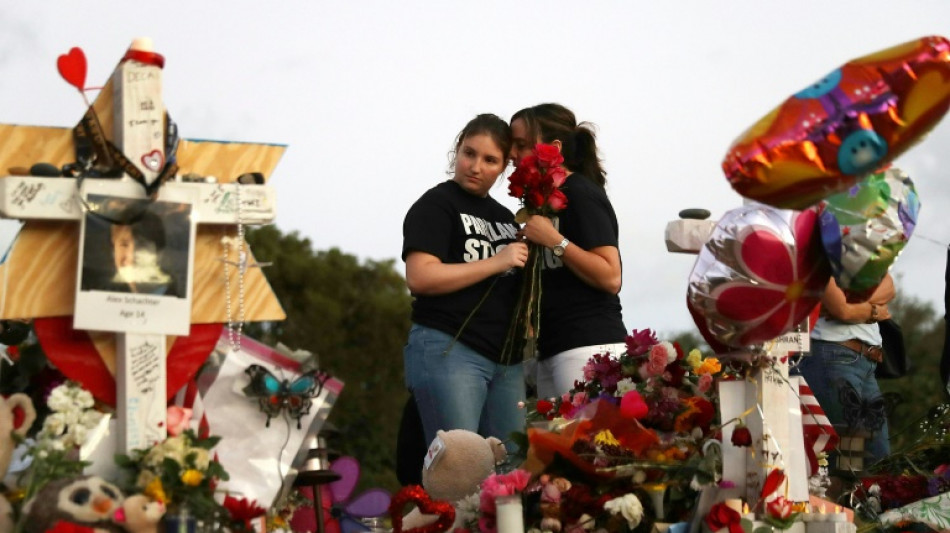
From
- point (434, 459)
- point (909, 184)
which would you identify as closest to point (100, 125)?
point (434, 459)

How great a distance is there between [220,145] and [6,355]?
105 centimetres

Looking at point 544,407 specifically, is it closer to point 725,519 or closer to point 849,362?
point 725,519

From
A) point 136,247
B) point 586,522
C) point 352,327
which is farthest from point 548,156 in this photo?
point 352,327

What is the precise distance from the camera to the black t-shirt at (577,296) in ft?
17.1

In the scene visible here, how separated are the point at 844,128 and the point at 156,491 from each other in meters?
2.03

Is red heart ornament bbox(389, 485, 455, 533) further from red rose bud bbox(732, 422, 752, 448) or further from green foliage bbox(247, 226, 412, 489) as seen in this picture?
green foliage bbox(247, 226, 412, 489)

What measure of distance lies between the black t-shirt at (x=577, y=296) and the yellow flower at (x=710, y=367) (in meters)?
0.54

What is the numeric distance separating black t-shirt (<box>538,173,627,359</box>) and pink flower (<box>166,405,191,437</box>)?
5.79 ft

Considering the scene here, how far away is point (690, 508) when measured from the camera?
444cm

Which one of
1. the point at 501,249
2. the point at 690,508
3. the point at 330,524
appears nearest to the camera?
the point at 690,508

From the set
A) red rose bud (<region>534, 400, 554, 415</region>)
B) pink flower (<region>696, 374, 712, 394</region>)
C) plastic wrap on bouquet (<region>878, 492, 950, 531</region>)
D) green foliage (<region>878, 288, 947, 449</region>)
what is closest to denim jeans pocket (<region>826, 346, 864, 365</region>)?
plastic wrap on bouquet (<region>878, 492, 950, 531</region>)

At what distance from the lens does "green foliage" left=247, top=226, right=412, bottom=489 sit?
60.9ft

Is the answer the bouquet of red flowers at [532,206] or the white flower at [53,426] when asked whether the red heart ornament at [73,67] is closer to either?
the white flower at [53,426]

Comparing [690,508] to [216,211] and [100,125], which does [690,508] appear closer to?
[216,211]
